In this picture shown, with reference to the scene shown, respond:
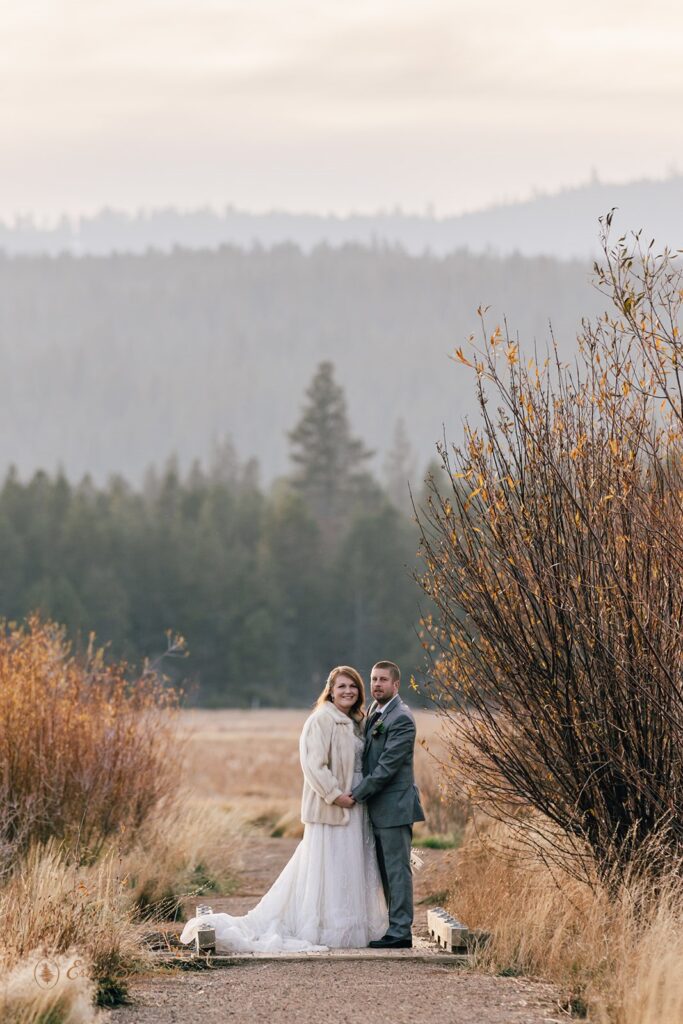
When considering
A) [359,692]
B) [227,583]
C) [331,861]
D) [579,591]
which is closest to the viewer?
[579,591]

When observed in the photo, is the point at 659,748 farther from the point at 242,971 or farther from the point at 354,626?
the point at 354,626

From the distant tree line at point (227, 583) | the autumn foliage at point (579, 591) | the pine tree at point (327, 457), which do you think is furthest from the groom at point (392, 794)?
the pine tree at point (327, 457)

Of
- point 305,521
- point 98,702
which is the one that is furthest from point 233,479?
point 98,702

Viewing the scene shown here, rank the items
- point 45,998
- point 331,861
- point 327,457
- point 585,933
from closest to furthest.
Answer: point 45,998, point 585,933, point 331,861, point 327,457

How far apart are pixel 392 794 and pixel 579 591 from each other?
1.93 meters

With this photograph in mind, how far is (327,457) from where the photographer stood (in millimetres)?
94938

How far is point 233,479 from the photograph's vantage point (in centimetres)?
12681

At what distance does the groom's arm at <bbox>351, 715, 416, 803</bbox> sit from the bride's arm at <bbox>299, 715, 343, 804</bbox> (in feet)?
0.54

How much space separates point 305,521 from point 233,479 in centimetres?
4123

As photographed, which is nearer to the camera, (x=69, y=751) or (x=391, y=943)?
(x=391, y=943)

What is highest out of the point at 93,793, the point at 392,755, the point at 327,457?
the point at 327,457

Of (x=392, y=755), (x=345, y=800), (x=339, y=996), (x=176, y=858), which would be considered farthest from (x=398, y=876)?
(x=176, y=858)

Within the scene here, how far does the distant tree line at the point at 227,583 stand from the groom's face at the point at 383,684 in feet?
220

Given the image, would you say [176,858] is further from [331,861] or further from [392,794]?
[392,794]
